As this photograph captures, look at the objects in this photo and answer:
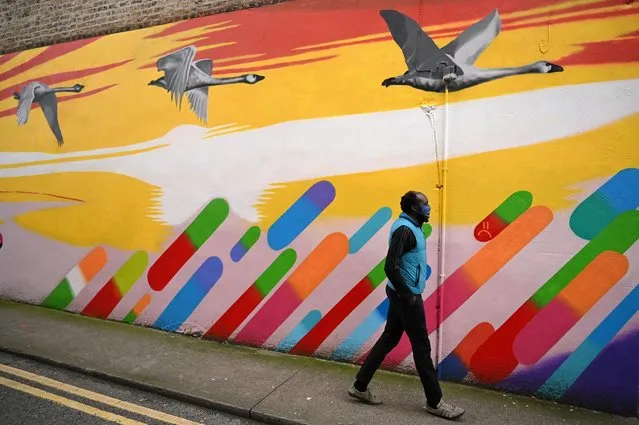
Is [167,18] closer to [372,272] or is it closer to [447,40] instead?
[447,40]

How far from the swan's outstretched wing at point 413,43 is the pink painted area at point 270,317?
267 centimetres

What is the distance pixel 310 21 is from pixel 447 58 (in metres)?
1.55

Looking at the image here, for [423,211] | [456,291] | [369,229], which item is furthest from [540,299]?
[369,229]

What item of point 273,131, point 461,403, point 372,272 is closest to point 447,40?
point 273,131

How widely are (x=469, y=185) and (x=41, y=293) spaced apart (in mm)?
6235

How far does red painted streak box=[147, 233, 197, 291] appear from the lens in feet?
18.6

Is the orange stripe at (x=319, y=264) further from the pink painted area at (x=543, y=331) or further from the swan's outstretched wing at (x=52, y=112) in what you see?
the swan's outstretched wing at (x=52, y=112)

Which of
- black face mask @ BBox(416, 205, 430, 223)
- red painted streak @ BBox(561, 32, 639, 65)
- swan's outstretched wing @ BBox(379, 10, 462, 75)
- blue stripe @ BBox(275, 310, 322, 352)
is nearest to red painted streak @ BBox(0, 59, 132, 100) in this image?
swan's outstretched wing @ BBox(379, 10, 462, 75)

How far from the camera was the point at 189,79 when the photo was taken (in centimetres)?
569

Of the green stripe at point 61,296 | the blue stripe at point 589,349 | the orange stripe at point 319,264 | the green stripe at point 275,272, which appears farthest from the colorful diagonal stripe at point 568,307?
the green stripe at point 61,296

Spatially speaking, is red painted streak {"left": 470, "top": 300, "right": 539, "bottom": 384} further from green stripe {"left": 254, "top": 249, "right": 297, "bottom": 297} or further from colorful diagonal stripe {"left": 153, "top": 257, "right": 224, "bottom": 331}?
colorful diagonal stripe {"left": 153, "top": 257, "right": 224, "bottom": 331}

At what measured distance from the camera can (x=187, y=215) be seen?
568 cm

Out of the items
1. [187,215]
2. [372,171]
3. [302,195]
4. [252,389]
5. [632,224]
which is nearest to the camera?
[632,224]

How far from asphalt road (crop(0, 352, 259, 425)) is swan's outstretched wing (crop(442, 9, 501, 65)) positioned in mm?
3727
